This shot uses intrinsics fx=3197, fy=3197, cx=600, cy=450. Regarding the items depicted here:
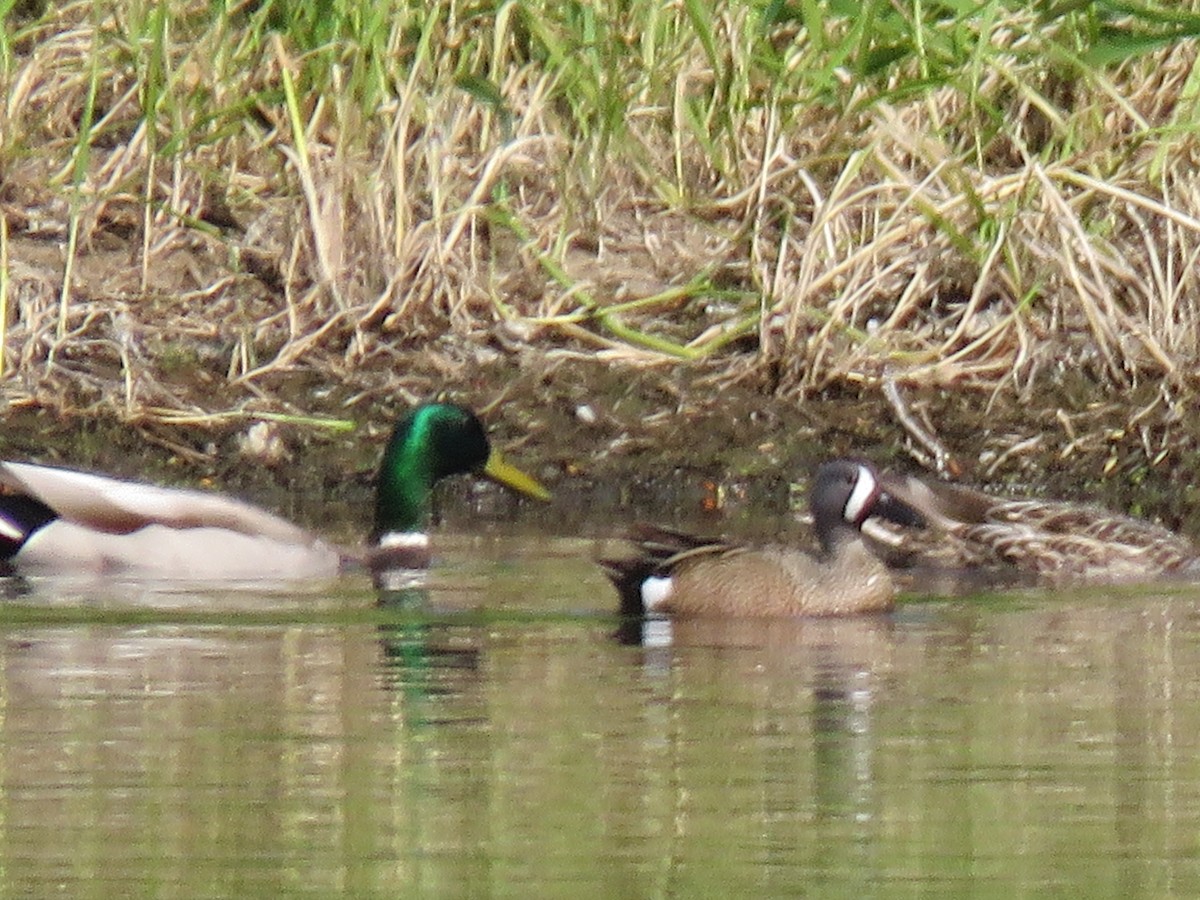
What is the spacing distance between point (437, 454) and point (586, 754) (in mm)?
4946

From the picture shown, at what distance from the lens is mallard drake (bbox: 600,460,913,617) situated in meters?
9.05

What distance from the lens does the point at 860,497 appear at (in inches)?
389

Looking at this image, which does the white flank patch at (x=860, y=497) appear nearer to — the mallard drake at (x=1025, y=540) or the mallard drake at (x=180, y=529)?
the mallard drake at (x=1025, y=540)

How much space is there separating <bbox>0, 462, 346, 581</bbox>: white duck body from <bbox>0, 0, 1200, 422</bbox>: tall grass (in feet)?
4.86

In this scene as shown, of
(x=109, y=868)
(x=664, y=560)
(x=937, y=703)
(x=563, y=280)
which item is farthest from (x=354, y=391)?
(x=109, y=868)

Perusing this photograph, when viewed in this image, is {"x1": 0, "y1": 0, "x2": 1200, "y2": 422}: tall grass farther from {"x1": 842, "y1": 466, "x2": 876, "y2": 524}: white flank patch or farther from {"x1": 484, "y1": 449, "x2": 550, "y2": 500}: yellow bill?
{"x1": 842, "y1": 466, "x2": 876, "y2": 524}: white flank patch

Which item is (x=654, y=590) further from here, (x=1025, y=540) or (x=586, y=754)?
(x=586, y=754)

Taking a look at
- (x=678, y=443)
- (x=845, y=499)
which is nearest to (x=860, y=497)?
(x=845, y=499)

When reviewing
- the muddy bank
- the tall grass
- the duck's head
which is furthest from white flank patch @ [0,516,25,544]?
the duck's head

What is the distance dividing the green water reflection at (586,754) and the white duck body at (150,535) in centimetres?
95

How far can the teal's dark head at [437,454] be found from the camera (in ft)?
36.3

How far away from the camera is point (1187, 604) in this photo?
923 cm

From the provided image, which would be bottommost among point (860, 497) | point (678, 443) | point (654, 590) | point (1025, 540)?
point (654, 590)

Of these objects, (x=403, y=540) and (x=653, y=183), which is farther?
(x=653, y=183)
